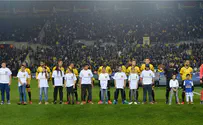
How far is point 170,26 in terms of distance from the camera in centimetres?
5438

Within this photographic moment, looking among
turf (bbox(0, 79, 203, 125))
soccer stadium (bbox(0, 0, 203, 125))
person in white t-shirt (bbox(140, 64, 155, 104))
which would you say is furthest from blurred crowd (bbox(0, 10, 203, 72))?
turf (bbox(0, 79, 203, 125))

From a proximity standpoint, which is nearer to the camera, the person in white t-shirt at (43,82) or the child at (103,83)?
the child at (103,83)

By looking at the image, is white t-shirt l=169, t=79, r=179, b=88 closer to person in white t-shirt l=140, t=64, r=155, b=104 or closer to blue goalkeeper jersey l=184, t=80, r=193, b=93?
blue goalkeeper jersey l=184, t=80, r=193, b=93

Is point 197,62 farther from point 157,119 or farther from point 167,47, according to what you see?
point 157,119

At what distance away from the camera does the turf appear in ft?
50.2

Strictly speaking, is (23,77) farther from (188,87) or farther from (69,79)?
(188,87)

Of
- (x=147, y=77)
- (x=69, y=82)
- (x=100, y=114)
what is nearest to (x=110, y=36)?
(x=147, y=77)

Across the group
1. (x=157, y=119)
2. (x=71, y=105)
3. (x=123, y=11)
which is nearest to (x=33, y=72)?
(x=123, y=11)

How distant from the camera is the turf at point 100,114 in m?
15.3

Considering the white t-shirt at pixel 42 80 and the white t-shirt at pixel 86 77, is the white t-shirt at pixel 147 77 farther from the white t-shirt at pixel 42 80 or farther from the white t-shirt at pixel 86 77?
the white t-shirt at pixel 42 80

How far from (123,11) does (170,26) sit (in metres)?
8.74

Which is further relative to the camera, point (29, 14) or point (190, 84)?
point (29, 14)

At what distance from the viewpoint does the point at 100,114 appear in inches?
640

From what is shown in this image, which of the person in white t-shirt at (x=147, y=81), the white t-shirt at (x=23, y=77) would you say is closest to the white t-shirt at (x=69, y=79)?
the white t-shirt at (x=23, y=77)
